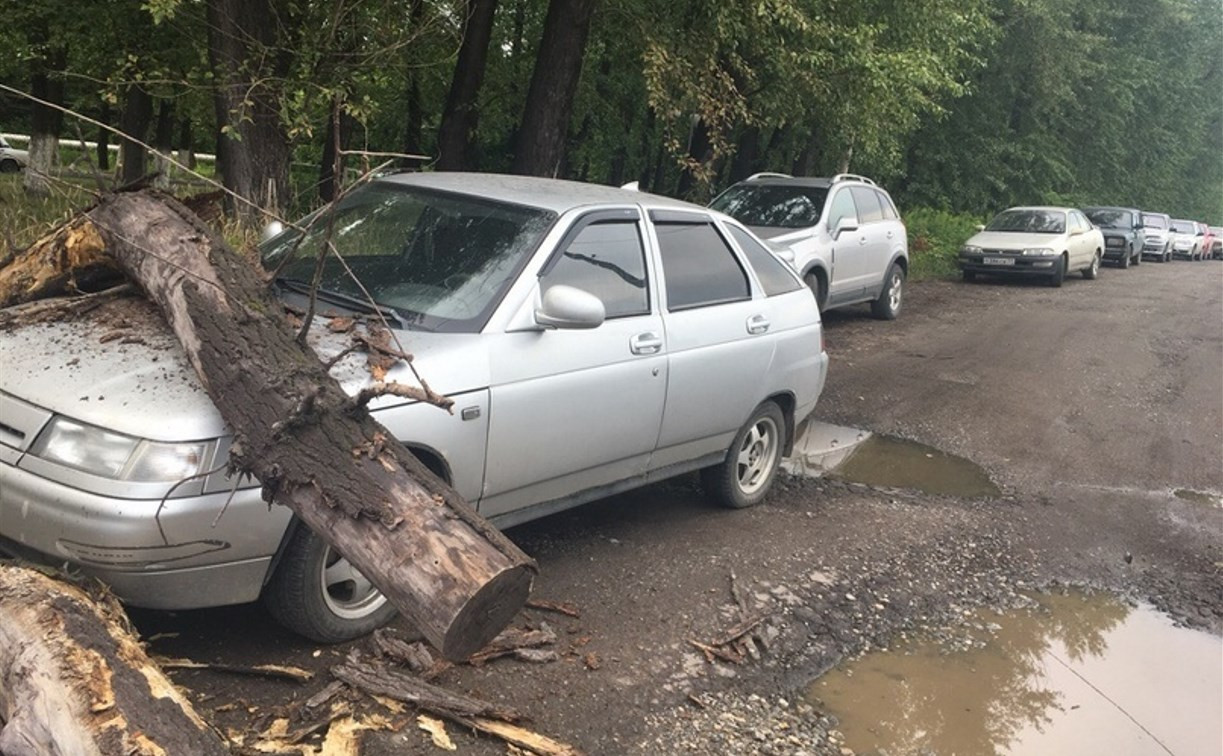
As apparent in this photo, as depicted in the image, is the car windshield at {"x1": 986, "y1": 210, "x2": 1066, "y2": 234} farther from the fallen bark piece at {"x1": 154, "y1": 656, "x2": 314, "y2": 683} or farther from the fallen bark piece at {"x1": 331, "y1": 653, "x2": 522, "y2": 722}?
the fallen bark piece at {"x1": 154, "y1": 656, "x2": 314, "y2": 683}

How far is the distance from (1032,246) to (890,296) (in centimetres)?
756

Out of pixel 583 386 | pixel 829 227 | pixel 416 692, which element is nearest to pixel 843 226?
pixel 829 227

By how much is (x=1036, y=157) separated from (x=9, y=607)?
31.2 metres

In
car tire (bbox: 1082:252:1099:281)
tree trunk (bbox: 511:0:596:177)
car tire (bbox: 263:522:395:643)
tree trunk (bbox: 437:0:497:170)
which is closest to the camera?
car tire (bbox: 263:522:395:643)

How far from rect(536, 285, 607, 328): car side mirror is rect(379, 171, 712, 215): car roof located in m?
0.70

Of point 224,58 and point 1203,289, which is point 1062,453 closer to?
point 224,58

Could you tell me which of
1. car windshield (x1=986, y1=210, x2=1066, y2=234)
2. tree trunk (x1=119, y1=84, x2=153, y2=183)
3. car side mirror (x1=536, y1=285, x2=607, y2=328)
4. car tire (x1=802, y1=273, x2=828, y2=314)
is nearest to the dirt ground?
car side mirror (x1=536, y1=285, x2=607, y2=328)

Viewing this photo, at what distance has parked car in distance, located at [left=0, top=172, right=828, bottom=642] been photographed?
11.0ft

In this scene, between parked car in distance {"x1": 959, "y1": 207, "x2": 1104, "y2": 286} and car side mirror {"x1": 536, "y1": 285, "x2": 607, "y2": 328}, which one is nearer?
car side mirror {"x1": 536, "y1": 285, "x2": 607, "y2": 328}

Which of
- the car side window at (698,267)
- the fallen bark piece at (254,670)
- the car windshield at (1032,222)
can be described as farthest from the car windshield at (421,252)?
the car windshield at (1032,222)

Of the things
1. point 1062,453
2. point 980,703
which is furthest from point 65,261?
point 1062,453

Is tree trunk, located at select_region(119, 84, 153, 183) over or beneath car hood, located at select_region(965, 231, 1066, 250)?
over

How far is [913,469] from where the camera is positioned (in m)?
7.30

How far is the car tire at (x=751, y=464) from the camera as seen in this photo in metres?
5.85
